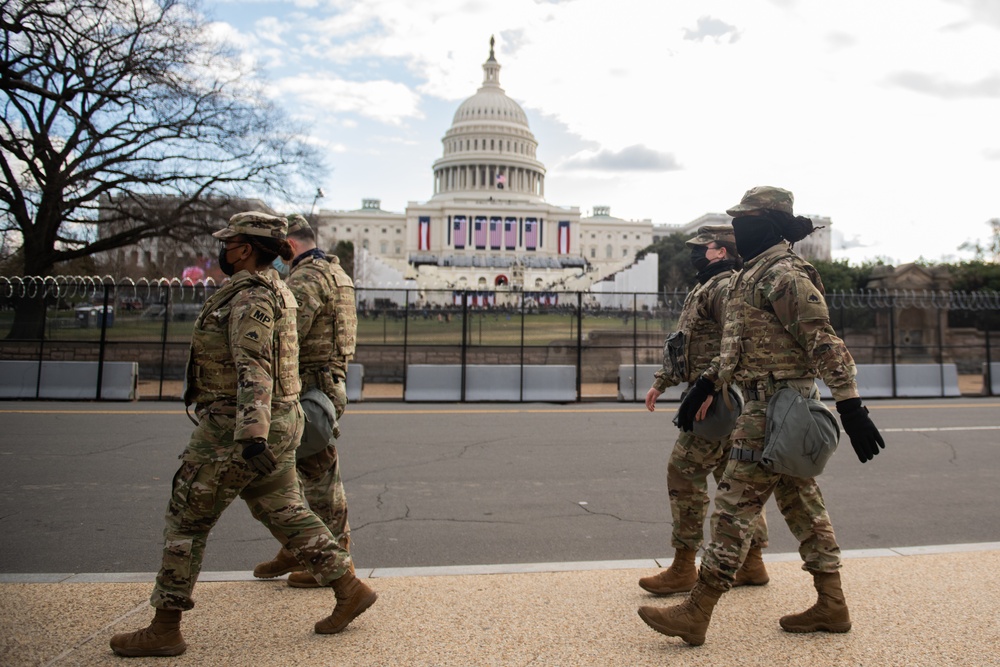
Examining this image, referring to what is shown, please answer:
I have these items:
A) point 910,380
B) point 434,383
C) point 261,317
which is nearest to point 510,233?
point 910,380

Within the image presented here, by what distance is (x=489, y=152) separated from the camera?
108 meters

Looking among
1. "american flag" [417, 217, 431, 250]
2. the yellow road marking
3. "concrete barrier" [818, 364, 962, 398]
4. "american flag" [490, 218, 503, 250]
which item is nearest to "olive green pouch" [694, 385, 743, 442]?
the yellow road marking

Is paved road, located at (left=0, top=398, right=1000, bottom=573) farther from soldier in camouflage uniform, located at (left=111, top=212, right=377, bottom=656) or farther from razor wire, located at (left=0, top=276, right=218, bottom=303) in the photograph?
razor wire, located at (left=0, top=276, right=218, bottom=303)

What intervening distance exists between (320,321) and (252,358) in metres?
0.95

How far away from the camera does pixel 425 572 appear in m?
4.17

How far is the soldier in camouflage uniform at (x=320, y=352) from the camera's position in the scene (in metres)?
3.87

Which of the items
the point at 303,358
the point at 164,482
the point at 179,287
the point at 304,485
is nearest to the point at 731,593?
the point at 304,485

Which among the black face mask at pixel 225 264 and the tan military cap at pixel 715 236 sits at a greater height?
the tan military cap at pixel 715 236

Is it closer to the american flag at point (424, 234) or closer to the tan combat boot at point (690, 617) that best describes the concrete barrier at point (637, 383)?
the tan combat boot at point (690, 617)

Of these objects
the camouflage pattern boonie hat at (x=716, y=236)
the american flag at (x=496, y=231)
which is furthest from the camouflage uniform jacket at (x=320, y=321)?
the american flag at (x=496, y=231)

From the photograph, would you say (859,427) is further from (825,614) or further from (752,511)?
(825,614)

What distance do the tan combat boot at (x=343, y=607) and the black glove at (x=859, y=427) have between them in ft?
7.07

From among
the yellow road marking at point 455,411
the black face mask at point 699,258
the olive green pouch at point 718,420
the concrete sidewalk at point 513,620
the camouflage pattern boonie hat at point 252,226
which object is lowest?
the concrete sidewalk at point 513,620

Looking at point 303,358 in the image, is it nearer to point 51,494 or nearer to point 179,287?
point 51,494
